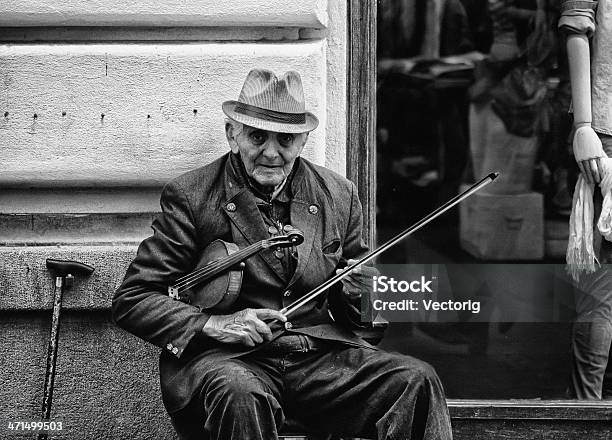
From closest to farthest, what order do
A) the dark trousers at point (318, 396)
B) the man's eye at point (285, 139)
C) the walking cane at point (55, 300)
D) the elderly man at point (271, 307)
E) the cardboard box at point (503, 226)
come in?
the dark trousers at point (318, 396), the elderly man at point (271, 307), the man's eye at point (285, 139), the walking cane at point (55, 300), the cardboard box at point (503, 226)

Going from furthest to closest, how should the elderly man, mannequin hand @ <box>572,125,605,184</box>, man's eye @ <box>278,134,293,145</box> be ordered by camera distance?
mannequin hand @ <box>572,125,605,184</box>
man's eye @ <box>278,134,293,145</box>
the elderly man

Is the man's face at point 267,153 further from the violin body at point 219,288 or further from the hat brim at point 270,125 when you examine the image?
the violin body at point 219,288

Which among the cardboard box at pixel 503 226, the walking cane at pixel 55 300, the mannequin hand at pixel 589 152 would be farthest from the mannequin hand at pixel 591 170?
the walking cane at pixel 55 300

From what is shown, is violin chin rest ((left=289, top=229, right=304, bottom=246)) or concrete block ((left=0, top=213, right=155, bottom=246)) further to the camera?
concrete block ((left=0, top=213, right=155, bottom=246))

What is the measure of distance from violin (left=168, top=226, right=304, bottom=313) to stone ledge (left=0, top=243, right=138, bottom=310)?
0.83 m

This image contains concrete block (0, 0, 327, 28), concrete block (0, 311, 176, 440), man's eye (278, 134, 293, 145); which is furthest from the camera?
concrete block (0, 311, 176, 440)

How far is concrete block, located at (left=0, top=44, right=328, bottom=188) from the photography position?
4727 millimetres

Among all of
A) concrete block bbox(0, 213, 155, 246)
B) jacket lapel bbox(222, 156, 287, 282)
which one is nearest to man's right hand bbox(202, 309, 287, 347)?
jacket lapel bbox(222, 156, 287, 282)

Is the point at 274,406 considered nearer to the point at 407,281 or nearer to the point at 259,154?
the point at 259,154

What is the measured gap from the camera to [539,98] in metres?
5.58

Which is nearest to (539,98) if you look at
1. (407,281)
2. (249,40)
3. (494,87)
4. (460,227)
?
(494,87)

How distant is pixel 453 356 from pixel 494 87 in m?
1.36

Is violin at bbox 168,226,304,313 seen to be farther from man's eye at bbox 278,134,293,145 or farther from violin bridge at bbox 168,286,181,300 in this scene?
→ man's eye at bbox 278,134,293,145

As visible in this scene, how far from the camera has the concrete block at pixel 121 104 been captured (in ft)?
15.5
